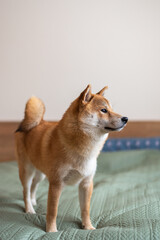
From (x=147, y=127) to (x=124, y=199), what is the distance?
1.23 meters

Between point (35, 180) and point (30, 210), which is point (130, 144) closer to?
point (35, 180)

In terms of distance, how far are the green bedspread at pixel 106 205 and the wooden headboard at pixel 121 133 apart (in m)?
0.17

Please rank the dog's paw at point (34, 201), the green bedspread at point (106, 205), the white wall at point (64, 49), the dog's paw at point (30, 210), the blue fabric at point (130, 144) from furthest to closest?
the blue fabric at point (130, 144) → the white wall at point (64, 49) → the dog's paw at point (34, 201) → the dog's paw at point (30, 210) → the green bedspread at point (106, 205)

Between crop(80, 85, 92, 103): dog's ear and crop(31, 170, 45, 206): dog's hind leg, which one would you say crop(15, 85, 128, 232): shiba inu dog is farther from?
crop(31, 170, 45, 206): dog's hind leg

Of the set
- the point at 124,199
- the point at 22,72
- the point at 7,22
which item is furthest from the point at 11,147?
the point at 124,199

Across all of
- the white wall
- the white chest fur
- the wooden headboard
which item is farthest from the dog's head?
the wooden headboard

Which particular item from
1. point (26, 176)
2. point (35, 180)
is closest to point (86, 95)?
point (26, 176)

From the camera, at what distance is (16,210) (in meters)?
1.28

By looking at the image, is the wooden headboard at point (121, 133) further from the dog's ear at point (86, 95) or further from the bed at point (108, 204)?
the dog's ear at point (86, 95)

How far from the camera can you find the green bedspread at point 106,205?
953mm

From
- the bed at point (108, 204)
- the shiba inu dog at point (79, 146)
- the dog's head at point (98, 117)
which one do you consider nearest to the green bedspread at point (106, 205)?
the bed at point (108, 204)

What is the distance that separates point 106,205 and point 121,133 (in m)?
1.20

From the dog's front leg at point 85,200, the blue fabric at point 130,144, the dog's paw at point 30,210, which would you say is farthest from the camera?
the blue fabric at point 130,144

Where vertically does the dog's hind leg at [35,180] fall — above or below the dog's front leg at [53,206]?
below
